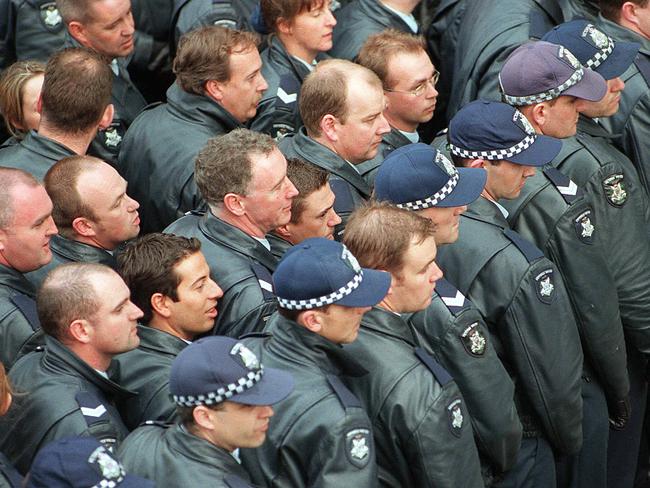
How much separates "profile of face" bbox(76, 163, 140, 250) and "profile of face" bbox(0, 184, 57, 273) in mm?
301

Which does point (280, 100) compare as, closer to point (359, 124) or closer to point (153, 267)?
point (359, 124)

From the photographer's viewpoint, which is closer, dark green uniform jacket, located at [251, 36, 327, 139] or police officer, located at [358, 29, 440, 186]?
police officer, located at [358, 29, 440, 186]

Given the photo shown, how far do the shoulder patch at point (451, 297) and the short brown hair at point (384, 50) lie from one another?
1.83m

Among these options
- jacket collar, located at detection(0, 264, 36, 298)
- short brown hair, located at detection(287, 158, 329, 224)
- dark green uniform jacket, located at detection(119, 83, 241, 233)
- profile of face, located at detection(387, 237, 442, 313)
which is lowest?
dark green uniform jacket, located at detection(119, 83, 241, 233)

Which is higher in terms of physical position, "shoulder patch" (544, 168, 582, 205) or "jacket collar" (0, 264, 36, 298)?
"shoulder patch" (544, 168, 582, 205)

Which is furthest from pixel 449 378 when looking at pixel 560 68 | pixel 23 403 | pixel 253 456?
pixel 560 68

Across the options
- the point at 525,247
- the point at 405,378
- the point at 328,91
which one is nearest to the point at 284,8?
the point at 328,91

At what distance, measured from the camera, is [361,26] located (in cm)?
753

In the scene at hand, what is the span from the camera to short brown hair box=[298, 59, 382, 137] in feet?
19.7

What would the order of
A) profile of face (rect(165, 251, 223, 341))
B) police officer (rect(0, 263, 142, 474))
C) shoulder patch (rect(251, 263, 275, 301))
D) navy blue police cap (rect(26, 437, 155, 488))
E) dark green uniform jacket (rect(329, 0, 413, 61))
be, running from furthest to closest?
1. dark green uniform jacket (rect(329, 0, 413, 61))
2. shoulder patch (rect(251, 263, 275, 301))
3. profile of face (rect(165, 251, 223, 341))
4. police officer (rect(0, 263, 142, 474))
5. navy blue police cap (rect(26, 437, 155, 488))

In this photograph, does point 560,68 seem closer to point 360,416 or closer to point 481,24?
point 481,24

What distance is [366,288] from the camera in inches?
174

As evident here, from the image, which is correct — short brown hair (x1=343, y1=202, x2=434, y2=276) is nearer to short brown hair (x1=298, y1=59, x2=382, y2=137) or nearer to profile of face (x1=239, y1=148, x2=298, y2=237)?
profile of face (x1=239, y1=148, x2=298, y2=237)

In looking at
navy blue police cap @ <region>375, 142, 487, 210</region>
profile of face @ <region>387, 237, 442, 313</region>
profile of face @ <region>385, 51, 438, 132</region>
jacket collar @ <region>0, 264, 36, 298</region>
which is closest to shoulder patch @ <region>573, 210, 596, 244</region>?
navy blue police cap @ <region>375, 142, 487, 210</region>
